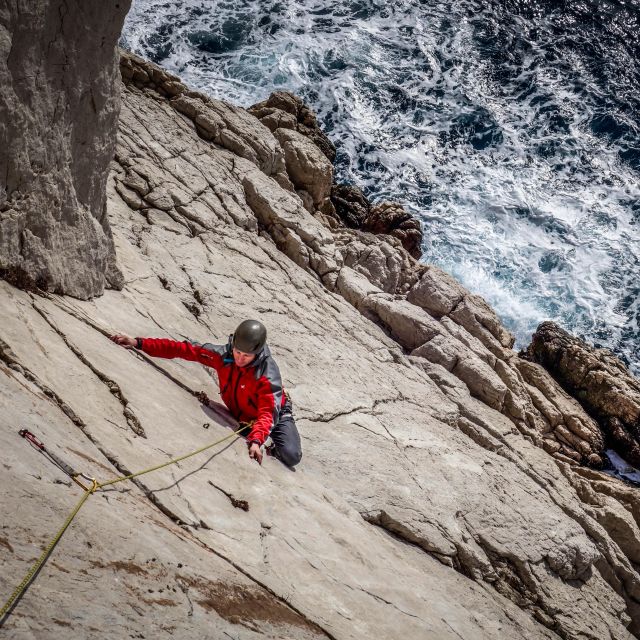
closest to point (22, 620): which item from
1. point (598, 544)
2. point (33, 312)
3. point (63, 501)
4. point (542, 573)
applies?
point (63, 501)

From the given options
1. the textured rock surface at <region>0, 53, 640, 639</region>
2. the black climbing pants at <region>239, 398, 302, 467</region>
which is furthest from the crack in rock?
the black climbing pants at <region>239, 398, 302, 467</region>

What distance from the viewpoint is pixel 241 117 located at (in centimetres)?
1591

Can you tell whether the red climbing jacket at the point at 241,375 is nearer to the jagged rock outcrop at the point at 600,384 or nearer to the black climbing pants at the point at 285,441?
the black climbing pants at the point at 285,441

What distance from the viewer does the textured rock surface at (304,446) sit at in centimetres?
287

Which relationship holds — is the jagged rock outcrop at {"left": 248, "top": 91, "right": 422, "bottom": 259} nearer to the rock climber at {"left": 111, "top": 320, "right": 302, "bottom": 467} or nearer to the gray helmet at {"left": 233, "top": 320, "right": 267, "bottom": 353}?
the rock climber at {"left": 111, "top": 320, "right": 302, "bottom": 467}

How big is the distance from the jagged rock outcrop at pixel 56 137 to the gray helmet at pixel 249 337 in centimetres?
204

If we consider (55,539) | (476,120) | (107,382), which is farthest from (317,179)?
(476,120)

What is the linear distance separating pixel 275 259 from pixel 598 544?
9218 mm

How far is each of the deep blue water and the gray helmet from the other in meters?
25.0

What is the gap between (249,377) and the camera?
5.67 m

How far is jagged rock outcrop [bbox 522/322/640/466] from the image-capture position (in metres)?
17.3

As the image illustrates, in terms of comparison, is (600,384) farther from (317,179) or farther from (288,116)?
(288,116)

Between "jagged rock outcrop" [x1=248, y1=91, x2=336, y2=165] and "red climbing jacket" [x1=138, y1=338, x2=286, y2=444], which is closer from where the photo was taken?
"red climbing jacket" [x1=138, y1=338, x2=286, y2=444]

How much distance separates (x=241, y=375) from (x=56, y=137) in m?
3.15
